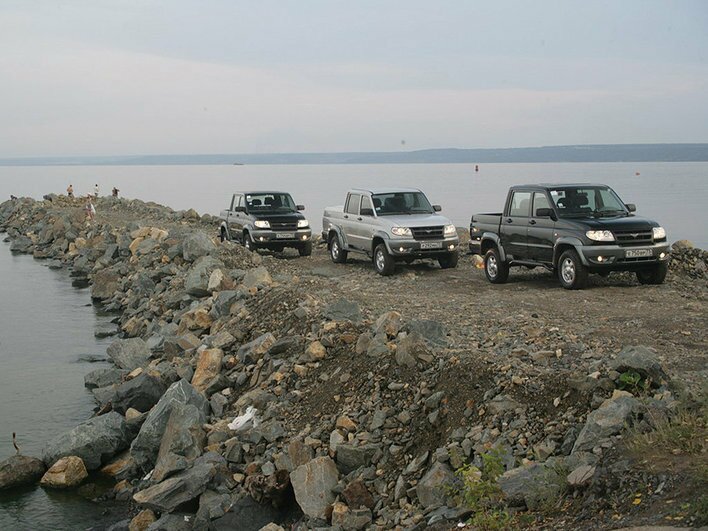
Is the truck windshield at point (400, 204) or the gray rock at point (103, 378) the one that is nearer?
the gray rock at point (103, 378)

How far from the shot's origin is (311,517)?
877cm

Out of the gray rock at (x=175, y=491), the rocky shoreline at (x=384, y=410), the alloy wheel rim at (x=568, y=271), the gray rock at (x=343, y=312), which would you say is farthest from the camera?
the alloy wheel rim at (x=568, y=271)

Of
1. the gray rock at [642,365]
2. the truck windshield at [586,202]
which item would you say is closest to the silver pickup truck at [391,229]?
the truck windshield at [586,202]

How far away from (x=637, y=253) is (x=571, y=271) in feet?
4.13

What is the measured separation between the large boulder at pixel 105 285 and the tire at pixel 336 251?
7520 mm

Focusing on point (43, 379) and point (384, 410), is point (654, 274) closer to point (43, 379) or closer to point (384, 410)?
point (384, 410)

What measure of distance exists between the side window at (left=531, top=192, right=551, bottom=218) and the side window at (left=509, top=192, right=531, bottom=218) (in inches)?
6.7

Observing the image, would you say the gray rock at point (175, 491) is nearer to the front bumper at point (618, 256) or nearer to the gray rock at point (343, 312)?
the gray rock at point (343, 312)

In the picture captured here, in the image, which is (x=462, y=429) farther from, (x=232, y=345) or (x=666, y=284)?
(x=666, y=284)

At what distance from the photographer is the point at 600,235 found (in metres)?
15.4

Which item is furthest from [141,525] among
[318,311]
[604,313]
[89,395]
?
[604,313]

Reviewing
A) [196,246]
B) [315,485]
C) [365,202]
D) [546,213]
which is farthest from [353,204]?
[315,485]

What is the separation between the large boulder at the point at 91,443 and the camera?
457 inches

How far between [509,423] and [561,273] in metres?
8.25
